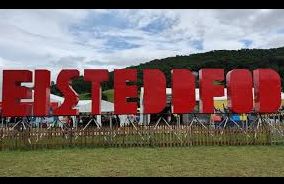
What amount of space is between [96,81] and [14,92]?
377 cm

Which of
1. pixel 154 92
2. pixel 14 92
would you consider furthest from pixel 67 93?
pixel 154 92

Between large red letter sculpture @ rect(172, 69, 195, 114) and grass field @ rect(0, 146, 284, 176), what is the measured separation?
2506 millimetres

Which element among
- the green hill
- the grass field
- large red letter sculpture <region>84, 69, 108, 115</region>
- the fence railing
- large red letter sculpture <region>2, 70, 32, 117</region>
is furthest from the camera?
the green hill

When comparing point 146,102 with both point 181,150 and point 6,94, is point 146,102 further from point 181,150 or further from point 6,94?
point 6,94

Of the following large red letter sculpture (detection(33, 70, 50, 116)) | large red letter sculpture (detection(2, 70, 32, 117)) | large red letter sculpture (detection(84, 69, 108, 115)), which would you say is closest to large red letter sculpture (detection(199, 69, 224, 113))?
large red letter sculpture (detection(84, 69, 108, 115))

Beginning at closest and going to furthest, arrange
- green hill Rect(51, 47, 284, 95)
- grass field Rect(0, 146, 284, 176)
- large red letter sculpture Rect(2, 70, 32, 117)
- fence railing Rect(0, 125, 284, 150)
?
1. grass field Rect(0, 146, 284, 176)
2. fence railing Rect(0, 125, 284, 150)
3. large red letter sculpture Rect(2, 70, 32, 117)
4. green hill Rect(51, 47, 284, 95)

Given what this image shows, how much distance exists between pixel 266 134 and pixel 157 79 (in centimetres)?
556

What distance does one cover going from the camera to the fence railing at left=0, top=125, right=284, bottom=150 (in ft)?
59.9

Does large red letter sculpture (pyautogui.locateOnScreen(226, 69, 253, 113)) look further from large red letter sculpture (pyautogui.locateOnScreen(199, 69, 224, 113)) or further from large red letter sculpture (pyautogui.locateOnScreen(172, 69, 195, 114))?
large red letter sculpture (pyautogui.locateOnScreen(172, 69, 195, 114))

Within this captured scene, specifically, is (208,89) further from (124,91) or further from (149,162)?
(149,162)

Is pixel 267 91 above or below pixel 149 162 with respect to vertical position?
above

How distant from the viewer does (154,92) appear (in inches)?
776
